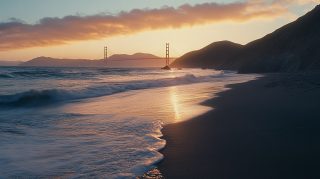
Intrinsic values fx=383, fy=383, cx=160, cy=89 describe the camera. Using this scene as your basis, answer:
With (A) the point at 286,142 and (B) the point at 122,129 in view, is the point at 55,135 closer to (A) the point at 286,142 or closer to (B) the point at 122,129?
(B) the point at 122,129

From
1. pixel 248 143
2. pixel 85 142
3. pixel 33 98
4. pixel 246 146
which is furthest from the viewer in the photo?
pixel 33 98

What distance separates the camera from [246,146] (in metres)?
5.17

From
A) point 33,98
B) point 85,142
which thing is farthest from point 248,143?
point 33,98

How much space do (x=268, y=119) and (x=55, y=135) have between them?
13.2 ft

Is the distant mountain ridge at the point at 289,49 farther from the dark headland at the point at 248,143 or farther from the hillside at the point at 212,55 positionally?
the hillside at the point at 212,55

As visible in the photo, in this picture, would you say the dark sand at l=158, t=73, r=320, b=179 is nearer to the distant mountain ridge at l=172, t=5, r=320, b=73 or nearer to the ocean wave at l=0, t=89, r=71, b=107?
the ocean wave at l=0, t=89, r=71, b=107

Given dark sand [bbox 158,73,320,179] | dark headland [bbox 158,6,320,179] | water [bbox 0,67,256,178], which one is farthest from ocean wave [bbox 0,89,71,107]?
dark sand [bbox 158,73,320,179]

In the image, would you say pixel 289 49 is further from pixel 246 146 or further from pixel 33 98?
pixel 246 146

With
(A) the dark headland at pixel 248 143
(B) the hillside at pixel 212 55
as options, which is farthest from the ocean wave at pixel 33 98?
(B) the hillside at pixel 212 55

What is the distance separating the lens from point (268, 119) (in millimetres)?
7492

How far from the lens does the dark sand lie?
4062 mm

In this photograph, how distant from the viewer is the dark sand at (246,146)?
406 cm

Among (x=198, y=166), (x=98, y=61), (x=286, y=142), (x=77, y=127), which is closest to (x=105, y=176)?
(x=198, y=166)

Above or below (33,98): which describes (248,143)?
above
